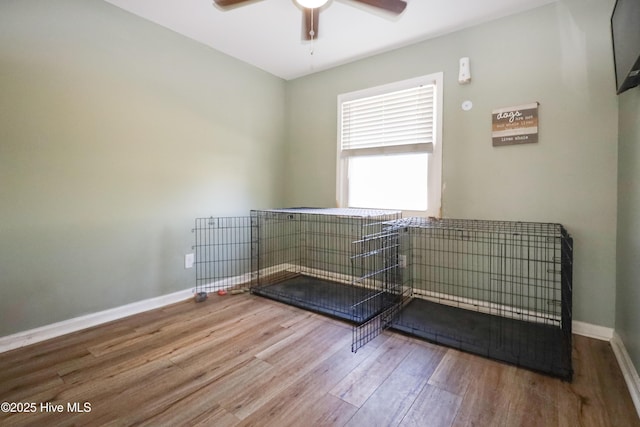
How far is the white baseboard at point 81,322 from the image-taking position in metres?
1.86

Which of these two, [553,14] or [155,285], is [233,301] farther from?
[553,14]

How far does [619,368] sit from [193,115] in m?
3.55

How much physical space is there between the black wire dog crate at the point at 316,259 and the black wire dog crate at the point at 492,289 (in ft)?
1.19

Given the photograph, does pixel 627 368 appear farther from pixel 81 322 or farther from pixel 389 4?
pixel 81 322

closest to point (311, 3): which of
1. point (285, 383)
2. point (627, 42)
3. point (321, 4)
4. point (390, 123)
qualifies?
point (321, 4)

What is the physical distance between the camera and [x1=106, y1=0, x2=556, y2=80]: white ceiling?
219 centimetres

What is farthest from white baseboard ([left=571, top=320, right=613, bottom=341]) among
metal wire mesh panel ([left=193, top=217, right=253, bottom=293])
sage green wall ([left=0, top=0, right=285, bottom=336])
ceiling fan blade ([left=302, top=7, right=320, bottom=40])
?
sage green wall ([left=0, top=0, right=285, bottom=336])

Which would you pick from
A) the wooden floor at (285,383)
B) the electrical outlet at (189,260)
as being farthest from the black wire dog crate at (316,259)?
the electrical outlet at (189,260)

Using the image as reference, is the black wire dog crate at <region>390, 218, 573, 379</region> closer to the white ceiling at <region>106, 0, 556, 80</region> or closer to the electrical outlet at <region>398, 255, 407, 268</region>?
the electrical outlet at <region>398, 255, 407, 268</region>

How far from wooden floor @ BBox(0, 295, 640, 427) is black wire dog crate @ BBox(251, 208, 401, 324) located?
1.79 feet

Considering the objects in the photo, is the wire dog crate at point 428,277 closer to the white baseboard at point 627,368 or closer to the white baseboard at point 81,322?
the white baseboard at point 627,368

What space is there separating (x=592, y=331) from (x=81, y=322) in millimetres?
3600

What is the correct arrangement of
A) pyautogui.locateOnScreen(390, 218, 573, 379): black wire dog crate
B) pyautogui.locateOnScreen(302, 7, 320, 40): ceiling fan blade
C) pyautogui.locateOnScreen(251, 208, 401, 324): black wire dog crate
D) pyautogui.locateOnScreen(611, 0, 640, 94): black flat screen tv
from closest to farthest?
pyautogui.locateOnScreen(611, 0, 640, 94): black flat screen tv, pyautogui.locateOnScreen(390, 218, 573, 379): black wire dog crate, pyautogui.locateOnScreen(302, 7, 320, 40): ceiling fan blade, pyautogui.locateOnScreen(251, 208, 401, 324): black wire dog crate

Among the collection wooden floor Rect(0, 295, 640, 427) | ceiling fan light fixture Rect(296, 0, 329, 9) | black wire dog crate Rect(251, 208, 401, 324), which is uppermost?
ceiling fan light fixture Rect(296, 0, 329, 9)
